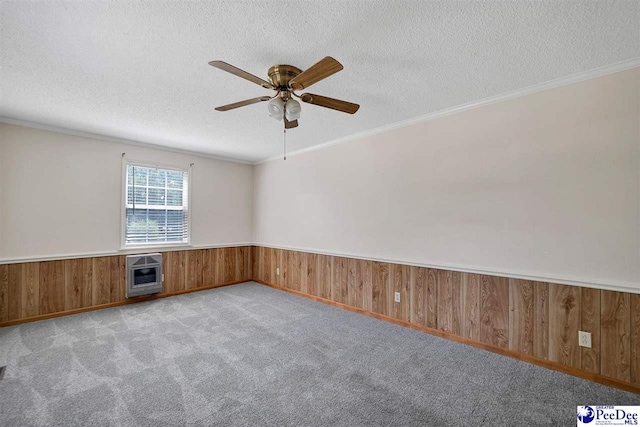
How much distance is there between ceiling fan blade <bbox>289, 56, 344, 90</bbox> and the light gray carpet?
2213 mm

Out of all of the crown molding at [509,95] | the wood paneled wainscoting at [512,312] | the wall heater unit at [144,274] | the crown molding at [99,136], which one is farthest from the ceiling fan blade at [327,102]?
the wall heater unit at [144,274]

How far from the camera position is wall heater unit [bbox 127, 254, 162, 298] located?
4.11 m

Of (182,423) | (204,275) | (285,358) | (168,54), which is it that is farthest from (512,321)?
(204,275)

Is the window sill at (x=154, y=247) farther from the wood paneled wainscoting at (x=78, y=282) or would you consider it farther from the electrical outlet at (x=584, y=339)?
the electrical outlet at (x=584, y=339)

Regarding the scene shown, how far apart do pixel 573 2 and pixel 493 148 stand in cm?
135

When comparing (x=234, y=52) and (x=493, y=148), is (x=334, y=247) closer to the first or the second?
(x=493, y=148)

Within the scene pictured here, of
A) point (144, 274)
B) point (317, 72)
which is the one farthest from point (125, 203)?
point (317, 72)

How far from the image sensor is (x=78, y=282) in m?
3.79

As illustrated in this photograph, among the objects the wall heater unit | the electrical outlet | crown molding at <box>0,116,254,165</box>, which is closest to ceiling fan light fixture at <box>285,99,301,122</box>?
the electrical outlet

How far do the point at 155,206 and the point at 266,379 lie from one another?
3.56 metres

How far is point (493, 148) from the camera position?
2707 millimetres

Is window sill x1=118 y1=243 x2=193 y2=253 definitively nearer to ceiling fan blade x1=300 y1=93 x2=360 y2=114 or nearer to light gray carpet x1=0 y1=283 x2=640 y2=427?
light gray carpet x1=0 y1=283 x2=640 y2=427

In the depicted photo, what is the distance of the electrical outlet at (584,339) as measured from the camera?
2.21 m

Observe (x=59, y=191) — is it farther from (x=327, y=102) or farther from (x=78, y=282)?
(x=327, y=102)
